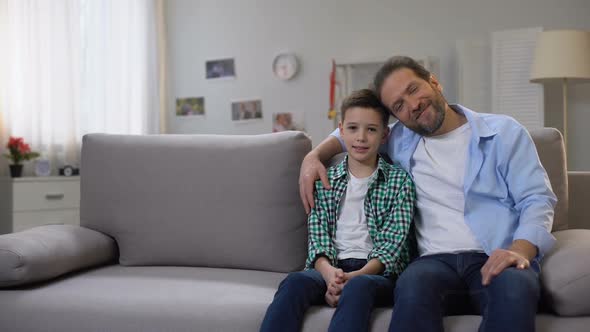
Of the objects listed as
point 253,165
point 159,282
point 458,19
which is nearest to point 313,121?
point 458,19

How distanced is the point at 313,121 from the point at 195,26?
1.35 meters

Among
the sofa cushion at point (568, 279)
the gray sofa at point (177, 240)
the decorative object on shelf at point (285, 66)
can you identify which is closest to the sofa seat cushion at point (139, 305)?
the gray sofa at point (177, 240)

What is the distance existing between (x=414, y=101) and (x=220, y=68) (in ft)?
12.3

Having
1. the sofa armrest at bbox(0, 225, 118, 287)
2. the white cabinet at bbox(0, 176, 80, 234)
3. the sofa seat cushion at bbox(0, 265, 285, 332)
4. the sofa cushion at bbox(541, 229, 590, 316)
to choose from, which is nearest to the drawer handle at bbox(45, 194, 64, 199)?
the white cabinet at bbox(0, 176, 80, 234)

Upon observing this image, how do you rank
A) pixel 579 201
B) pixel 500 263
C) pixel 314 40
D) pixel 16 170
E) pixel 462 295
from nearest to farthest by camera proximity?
pixel 500 263, pixel 462 295, pixel 579 201, pixel 16 170, pixel 314 40

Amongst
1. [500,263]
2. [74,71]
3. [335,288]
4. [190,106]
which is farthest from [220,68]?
[500,263]

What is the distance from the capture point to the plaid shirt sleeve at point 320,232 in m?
1.83

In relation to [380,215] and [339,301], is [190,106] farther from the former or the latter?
[339,301]

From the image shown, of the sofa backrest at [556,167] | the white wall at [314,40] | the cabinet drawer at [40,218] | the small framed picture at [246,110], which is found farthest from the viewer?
the small framed picture at [246,110]

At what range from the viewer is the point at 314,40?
5.14m

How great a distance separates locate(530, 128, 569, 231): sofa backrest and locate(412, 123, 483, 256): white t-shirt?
0.29m

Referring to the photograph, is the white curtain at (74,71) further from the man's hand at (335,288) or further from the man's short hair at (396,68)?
the man's hand at (335,288)

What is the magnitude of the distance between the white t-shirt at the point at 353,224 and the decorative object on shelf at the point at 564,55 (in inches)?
105

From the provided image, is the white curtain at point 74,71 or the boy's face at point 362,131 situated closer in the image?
the boy's face at point 362,131
